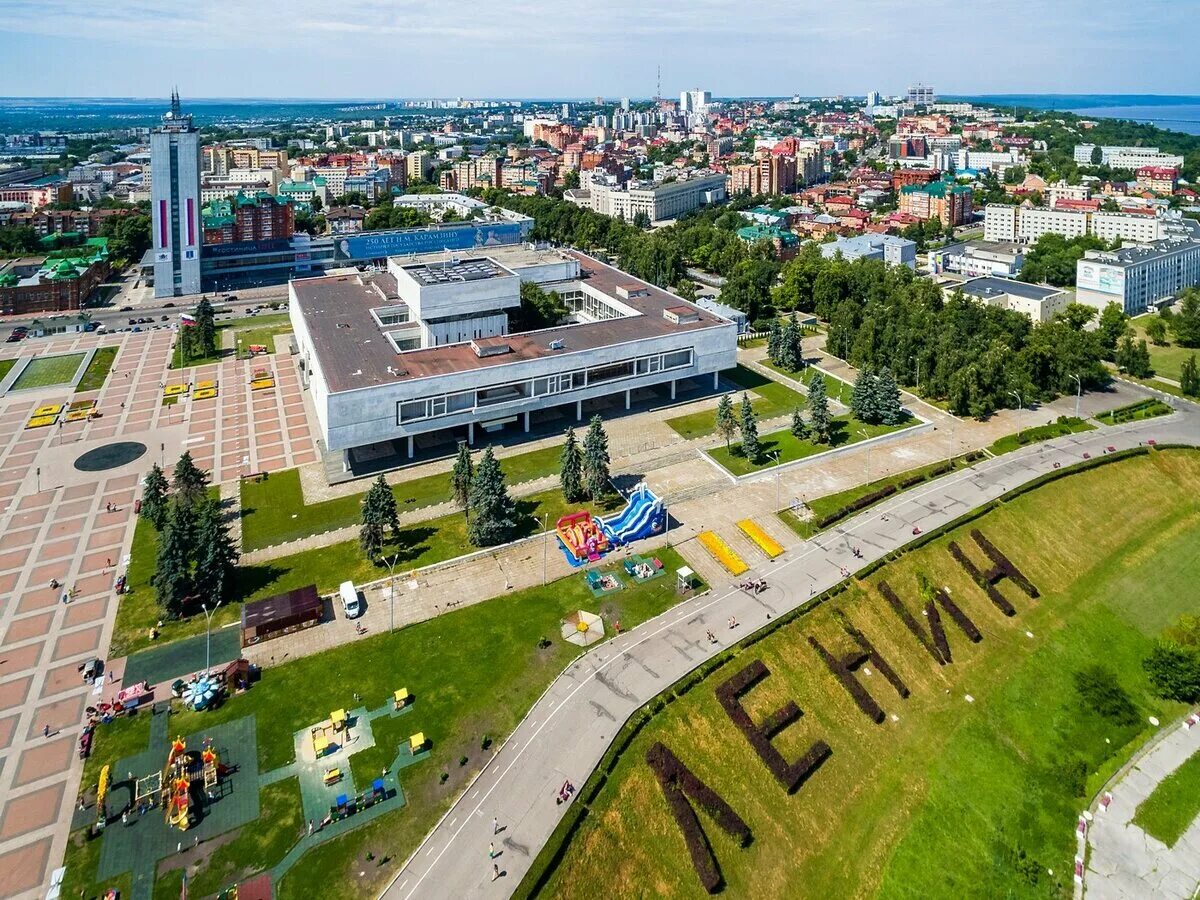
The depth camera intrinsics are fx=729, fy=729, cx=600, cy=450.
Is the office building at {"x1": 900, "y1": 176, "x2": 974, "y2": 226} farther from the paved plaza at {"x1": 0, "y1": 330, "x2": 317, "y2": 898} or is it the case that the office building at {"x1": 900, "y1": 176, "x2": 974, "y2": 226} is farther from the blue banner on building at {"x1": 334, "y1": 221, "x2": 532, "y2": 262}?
the paved plaza at {"x1": 0, "y1": 330, "x2": 317, "y2": 898}

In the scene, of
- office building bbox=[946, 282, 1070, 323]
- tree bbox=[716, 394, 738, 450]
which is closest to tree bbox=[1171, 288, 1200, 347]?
office building bbox=[946, 282, 1070, 323]

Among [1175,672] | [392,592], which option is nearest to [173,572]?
[392,592]

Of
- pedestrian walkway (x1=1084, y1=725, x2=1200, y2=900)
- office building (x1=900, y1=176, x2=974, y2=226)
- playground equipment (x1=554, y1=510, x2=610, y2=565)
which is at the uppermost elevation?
office building (x1=900, y1=176, x2=974, y2=226)

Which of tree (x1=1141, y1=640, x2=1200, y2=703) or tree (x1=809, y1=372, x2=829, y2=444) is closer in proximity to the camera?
tree (x1=1141, y1=640, x2=1200, y2=703)

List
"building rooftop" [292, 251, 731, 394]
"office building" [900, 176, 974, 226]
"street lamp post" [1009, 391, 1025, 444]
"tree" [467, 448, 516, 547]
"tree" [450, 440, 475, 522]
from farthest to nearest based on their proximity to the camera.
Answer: "office building" [900, 176, 974, 226], "street lamp post" [1009, 391, 1025, 444], "building rooftop" [292, 251, 731, 394], "tree" [450, 440, 475, 522], "tree" [467, 448, 516, 547]

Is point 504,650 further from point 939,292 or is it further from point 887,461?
point 939,292

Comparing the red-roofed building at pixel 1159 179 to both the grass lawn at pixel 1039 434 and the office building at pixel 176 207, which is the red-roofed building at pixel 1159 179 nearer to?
the grass lawn at pixel 1039 434

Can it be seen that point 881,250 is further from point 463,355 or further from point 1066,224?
point 463,355

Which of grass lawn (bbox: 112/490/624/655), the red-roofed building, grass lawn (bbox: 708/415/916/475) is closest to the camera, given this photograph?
grass lawn (bbox: 112/490/624/655)
